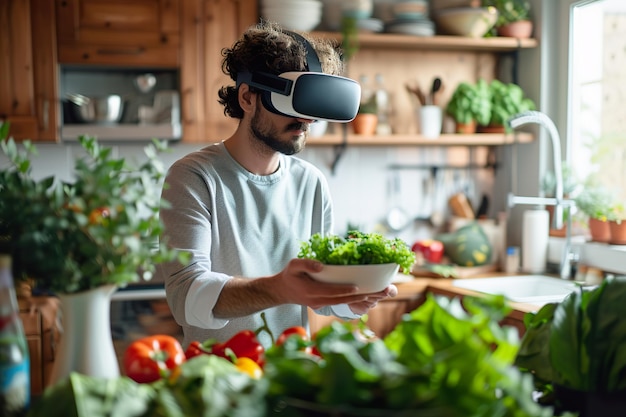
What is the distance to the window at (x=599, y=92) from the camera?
3588 mm

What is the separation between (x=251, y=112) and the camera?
2053 mm

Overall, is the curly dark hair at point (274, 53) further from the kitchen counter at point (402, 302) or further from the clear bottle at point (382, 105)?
the clear bottle at point (382, 105)

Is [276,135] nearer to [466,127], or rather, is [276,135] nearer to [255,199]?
[255,199]

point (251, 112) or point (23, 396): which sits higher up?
point (251, 112)

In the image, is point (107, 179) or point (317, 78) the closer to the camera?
point (107, 179)

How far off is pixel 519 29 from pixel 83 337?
3.36 m

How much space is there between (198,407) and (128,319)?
96.2 inches

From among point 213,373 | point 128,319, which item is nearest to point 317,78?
point 213,373

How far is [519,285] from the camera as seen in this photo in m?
3.61

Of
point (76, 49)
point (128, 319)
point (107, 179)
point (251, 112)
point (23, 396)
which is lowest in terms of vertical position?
point (128, 319)

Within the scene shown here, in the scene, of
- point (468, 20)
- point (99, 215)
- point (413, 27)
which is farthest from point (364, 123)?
point (99, 215)

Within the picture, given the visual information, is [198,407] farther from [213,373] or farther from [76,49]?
[76,49]

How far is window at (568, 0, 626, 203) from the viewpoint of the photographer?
3.59m

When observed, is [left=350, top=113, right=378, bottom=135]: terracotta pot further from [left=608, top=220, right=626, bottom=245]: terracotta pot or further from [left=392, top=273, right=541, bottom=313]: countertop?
[left=608, top=220, right=626, bottom=245]: terracotta pot
